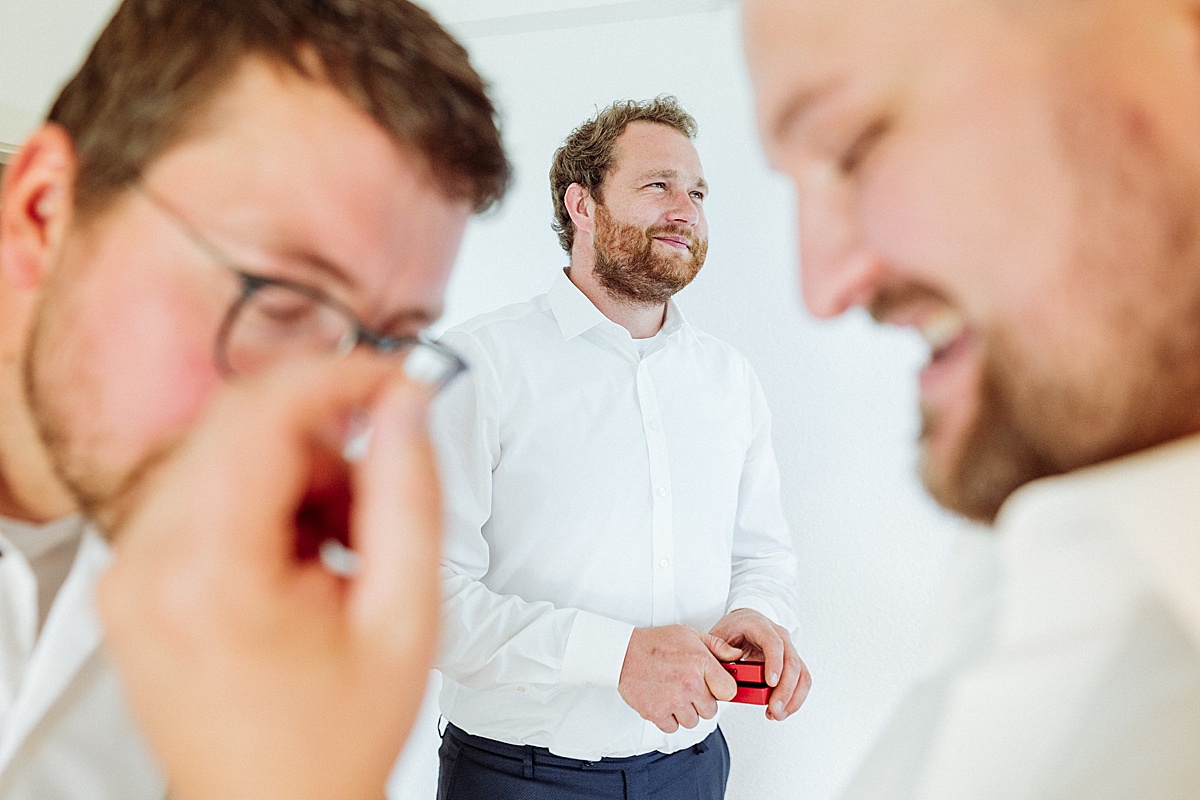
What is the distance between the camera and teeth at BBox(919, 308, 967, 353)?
0.35 meters

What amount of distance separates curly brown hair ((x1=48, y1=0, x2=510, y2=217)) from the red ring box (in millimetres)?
715

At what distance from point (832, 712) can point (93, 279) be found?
4.08ft

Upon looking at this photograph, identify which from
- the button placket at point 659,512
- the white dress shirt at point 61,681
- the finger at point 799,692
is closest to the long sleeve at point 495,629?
the button placket at point 659,512

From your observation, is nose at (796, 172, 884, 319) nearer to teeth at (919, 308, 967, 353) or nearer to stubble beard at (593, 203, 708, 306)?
teeth at (919, 308, 967, 353)

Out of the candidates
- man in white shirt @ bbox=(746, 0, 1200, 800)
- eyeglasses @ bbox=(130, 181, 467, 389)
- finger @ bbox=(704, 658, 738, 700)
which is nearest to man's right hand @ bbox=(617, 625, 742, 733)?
finger @ bbox=(704, 658, 738, 700)

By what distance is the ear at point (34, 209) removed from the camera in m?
0.40

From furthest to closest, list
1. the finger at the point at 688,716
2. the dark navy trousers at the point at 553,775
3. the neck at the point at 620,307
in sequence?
the neck at the point at 620,307 → the dark navy trousers at the point at 553,775 → the finger at the point at 688,716

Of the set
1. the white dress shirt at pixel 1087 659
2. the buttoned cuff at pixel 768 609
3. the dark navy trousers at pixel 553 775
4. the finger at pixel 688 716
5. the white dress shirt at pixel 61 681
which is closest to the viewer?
the white dress shirt at pixel 1087 659

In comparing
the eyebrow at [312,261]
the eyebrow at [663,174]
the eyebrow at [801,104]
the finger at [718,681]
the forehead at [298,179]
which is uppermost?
the eyebrow at [663,174]

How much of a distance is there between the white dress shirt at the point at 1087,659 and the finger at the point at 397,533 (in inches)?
9.0

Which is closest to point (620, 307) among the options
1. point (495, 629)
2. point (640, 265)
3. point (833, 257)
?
point (640, 265)

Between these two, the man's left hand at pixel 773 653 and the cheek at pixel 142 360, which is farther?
the man's left hand at pixel 773 653

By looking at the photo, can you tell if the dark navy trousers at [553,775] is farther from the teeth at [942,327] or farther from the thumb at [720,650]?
the teeth at [942,327]

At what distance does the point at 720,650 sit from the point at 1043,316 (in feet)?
2.35
